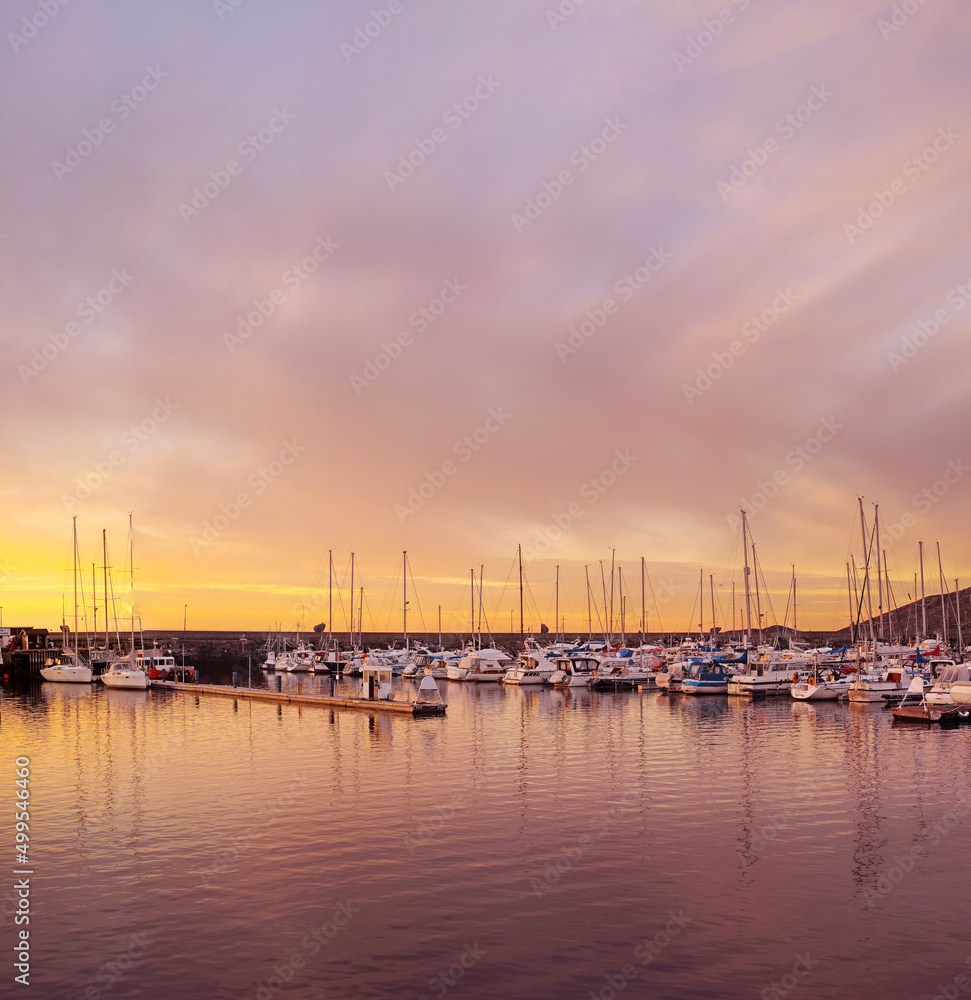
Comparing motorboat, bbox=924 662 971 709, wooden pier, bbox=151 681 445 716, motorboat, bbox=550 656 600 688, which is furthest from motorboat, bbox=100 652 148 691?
motorboat, bbox=924 662 971 709

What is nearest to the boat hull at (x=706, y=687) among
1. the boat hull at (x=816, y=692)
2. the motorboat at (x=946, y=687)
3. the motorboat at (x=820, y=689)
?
the motorboat at (x=820, y=689)

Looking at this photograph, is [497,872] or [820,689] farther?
[820,689]

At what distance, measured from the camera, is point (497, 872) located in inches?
902

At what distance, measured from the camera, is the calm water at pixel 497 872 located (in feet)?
54.9

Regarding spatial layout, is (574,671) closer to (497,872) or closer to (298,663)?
(298,663)

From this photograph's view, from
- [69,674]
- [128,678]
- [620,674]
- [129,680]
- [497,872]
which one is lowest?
[620,674]

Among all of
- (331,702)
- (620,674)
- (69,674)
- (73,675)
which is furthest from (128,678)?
(620,674)

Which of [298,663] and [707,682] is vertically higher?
[707,682]

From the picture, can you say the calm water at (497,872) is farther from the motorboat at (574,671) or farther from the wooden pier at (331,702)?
the motorboat at (574,671)

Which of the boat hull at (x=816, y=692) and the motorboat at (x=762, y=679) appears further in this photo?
the motorboat at (x=762, y=679)

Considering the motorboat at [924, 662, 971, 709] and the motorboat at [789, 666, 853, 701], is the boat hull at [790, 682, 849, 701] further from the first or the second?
the motorboat at [924, 662, 971, 709]

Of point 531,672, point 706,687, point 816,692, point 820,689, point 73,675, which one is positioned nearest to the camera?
point 816,692

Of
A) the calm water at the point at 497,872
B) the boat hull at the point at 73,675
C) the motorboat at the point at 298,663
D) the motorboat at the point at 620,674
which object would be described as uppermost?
the calm water at the point at 497,872

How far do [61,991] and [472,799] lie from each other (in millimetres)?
18182
